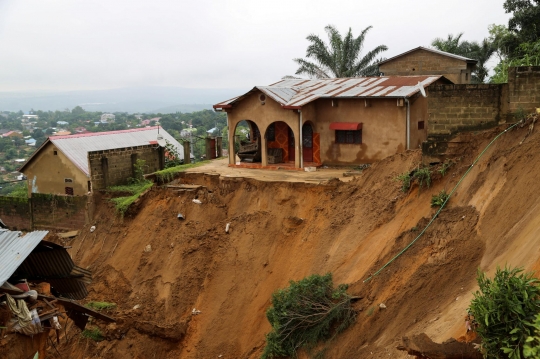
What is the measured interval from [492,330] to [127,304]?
557 inches

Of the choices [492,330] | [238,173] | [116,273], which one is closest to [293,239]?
[238,173]

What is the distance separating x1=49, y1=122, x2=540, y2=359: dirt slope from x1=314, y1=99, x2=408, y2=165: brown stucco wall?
334 cm

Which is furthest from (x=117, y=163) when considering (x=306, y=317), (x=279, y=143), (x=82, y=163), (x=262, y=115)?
(x=306, y=317)

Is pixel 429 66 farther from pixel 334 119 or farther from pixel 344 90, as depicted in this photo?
pixel 334 119

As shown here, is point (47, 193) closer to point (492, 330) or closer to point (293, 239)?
point (293, 239)

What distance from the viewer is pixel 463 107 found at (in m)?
17.0

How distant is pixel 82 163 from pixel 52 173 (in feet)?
6.03

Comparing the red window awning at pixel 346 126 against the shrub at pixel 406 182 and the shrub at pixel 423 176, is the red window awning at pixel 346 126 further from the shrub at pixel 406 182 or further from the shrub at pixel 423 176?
the shrub at pixel 423 176

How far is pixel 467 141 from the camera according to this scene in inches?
666

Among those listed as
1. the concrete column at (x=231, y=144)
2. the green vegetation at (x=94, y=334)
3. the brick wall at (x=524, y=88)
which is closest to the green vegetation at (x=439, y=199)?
the brick wall at (x=524, y=88)

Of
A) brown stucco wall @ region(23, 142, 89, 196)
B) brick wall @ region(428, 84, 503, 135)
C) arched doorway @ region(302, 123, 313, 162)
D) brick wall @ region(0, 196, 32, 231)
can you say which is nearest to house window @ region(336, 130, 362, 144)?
arched doorway @ region(302, 123, 313, 162)

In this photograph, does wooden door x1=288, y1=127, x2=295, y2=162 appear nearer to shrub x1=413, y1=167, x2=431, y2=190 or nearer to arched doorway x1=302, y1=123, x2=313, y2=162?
arched doorway x1=302, y1=123, x2=313, y2=162

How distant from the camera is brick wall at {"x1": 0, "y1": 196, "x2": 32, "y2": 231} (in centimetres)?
2803

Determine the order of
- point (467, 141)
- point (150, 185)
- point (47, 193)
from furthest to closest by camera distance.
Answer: point (47, 193) → point (150, 185) → point (467, 141)
